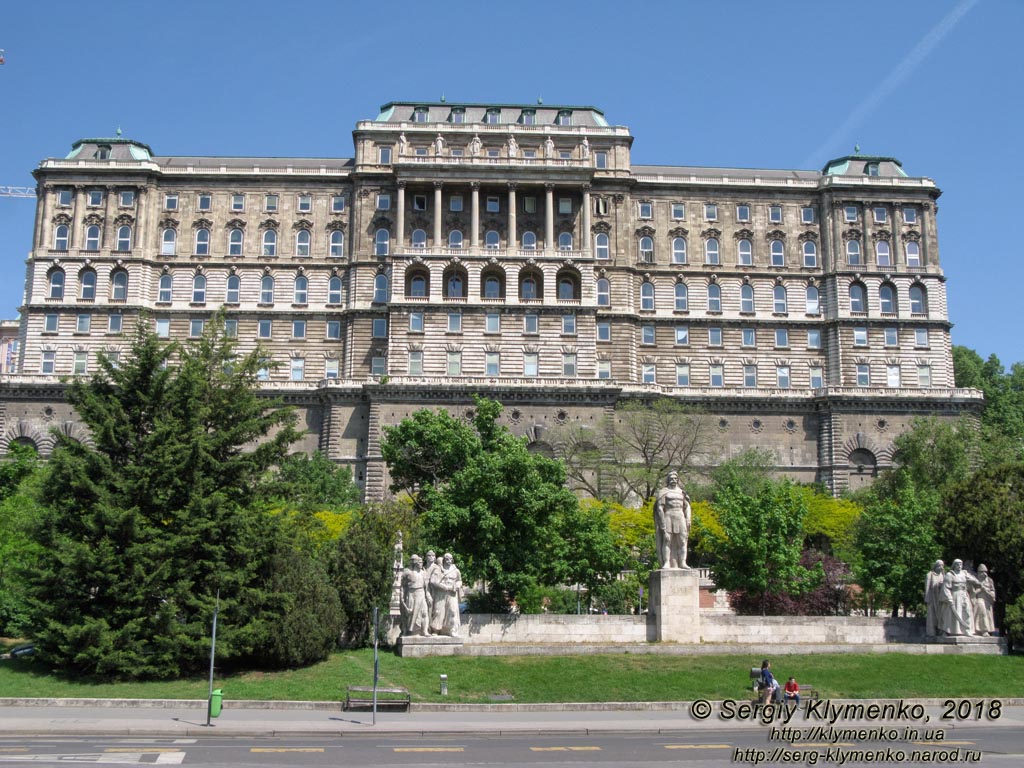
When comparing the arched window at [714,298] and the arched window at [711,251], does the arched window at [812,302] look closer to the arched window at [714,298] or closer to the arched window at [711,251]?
the arched window at [714,298]

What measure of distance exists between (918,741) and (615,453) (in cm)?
4860

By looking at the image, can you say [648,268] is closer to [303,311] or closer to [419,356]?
[419,356]

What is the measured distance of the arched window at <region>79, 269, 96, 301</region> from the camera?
88.6 meters

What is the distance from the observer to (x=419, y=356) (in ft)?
278

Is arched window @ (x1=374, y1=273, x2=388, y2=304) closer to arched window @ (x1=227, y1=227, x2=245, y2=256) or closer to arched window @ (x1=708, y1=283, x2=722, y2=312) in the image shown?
arched window @ (x1=227, y1=227, x2=245, y2=256)

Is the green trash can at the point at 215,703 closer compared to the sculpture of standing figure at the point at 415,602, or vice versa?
the green trash can at the point at 215,703

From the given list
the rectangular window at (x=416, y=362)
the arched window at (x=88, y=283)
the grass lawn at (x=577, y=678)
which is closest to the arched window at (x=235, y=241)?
the arched window at (x=88, y=283)

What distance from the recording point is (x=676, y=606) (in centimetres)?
4200

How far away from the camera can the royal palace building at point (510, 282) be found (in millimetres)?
85000

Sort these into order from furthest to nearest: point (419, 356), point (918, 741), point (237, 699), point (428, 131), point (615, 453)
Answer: point (428, 131)
point (419, 356)
point (615, 453)
point (237, 699)
point (918, 741)

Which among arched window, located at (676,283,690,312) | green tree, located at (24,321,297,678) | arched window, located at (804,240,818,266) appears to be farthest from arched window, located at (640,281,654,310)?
green tree, located at (24,321,297,678)

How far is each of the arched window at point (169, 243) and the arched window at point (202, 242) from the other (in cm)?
180

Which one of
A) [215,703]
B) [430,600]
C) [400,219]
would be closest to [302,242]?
[400,219]

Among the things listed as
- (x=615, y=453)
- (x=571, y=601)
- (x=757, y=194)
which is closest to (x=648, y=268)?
(x=757, y=194)
